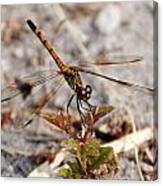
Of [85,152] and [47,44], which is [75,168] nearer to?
[85,152]

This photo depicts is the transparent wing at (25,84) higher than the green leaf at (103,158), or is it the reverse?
the transparent wing at (25,84)

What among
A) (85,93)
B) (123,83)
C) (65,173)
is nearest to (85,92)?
(85,93)

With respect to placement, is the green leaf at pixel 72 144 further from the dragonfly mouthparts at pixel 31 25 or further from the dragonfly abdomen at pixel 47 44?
the dragonfly mouthparts at pixel 31 25

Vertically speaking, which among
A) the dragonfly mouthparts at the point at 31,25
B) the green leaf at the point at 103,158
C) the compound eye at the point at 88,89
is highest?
the dragonfly mouthparts at the point at 31,25

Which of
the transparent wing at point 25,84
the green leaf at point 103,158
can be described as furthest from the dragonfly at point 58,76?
the green leaf at point 103,158

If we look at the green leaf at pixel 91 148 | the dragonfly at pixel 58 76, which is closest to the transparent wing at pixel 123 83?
the dragonfly at pixel 58 76
